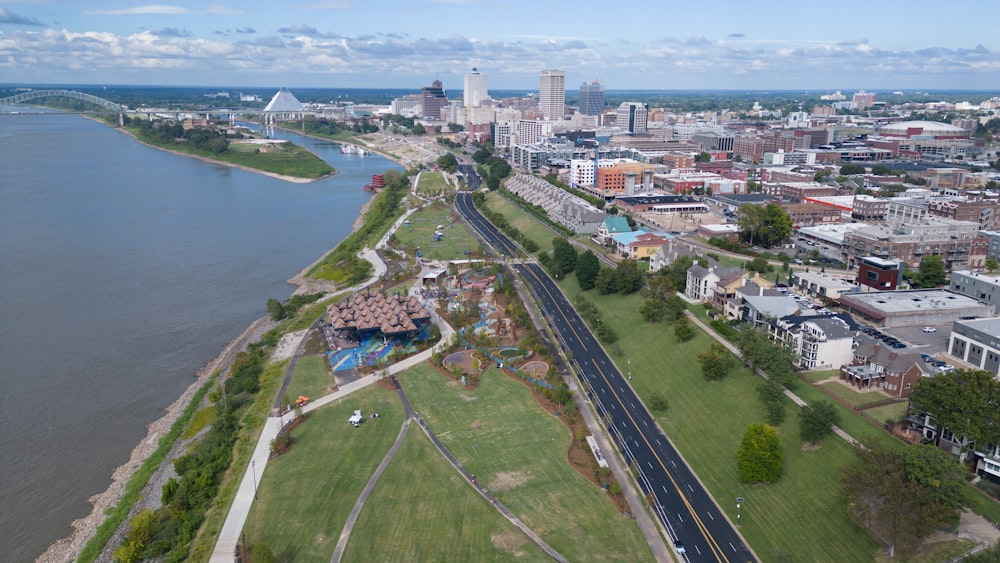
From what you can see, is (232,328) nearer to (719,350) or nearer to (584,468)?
(584,468)

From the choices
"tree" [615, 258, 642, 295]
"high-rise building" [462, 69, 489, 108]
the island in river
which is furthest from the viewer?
"high-rise building" [462, 69, 489, 108]

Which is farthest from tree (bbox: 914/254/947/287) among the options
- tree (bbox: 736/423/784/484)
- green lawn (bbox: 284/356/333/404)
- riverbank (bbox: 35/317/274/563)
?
riverbank (bbox: 35/317/274/563)

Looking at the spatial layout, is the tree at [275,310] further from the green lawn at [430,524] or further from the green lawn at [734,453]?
the green lawn at [734,453]

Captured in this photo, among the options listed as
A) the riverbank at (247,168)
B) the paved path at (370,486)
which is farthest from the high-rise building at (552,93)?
the paved path at (370,486)

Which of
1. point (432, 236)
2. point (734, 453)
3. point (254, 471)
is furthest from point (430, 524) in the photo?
point (432, 236)

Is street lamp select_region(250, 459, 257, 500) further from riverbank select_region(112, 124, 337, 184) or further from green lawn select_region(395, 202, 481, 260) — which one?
riverbank select_region(112, 124, 337, 184)

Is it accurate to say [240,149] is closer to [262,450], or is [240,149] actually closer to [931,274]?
[262,450]

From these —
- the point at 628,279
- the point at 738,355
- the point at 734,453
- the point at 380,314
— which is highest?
the point at 628,279
